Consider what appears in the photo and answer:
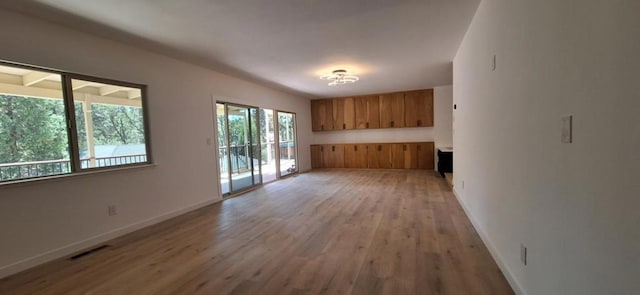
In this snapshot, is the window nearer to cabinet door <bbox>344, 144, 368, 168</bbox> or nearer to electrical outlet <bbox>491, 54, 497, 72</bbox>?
electrical outlet <bbox>491, 54, 497, 72</bbox>

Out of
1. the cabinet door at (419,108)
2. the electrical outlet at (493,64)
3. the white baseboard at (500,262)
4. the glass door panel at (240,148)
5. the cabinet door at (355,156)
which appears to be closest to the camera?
the white baseboard at (500,262)

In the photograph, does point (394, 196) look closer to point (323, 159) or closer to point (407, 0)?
point (407, 0)

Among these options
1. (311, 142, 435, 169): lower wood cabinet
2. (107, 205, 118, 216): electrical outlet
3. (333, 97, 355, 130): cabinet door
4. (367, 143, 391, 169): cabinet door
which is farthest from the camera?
(333, 97, 355, 130): cabinet door

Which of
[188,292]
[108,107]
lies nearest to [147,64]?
[108,107]

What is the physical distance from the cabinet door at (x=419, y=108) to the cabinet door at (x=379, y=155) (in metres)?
0.93

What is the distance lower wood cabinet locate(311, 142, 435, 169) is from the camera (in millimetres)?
7191

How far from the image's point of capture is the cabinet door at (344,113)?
8.02 metres

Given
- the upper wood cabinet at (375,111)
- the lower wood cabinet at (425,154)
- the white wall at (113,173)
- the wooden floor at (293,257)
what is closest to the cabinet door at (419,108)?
the upper wood cabinet at (375,111)

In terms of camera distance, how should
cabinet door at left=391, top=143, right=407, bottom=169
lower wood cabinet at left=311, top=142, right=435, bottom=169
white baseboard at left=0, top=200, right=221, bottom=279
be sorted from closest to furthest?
white baseboard at left=0, top=200, right=221, bottom=279 → lower wood cabinet at left=311, top=142, right=435, bottom=169 → cabinet door at left=391, top=143, right=407, bottom=169

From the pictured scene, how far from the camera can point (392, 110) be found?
24.6ft

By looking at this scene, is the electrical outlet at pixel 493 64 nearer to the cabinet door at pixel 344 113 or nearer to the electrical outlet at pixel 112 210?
the electrical outlet at pixel 112 210

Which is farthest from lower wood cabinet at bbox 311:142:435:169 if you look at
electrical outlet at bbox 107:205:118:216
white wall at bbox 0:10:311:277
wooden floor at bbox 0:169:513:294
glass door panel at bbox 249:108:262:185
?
electrical outlet at bbox 107:205:118:216

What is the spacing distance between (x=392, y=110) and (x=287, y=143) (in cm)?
320

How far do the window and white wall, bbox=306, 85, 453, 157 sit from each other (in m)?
5.38
